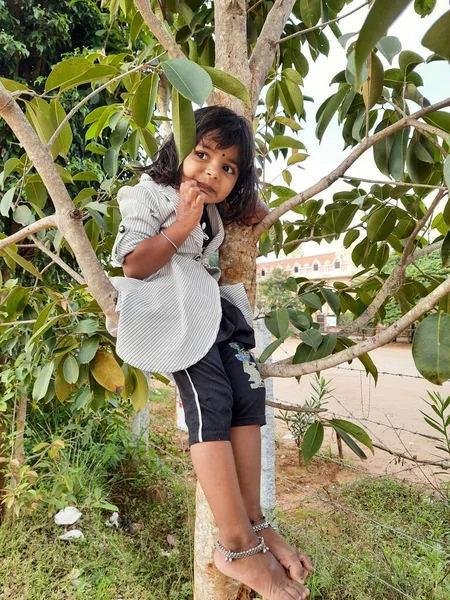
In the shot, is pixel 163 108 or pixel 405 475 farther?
pixel 405 475

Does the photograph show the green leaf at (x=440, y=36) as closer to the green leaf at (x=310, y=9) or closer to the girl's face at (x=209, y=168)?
the girl's face at (x=209, y=168)

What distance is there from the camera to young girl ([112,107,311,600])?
2.04 feet

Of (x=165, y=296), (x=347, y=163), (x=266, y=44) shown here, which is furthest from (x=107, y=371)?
(x=266, y=44)

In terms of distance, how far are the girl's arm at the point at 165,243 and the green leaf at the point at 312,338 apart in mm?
266

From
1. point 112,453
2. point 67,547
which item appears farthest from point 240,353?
point 112,453

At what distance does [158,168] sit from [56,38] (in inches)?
90.1

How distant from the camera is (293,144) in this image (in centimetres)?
87

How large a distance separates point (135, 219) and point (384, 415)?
2.81m

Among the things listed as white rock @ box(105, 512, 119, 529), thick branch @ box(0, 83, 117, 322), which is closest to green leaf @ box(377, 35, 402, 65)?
thick branch @ box(0, 83, 117, 322)

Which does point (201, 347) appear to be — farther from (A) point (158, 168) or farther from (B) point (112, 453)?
(B) point (112, 453)

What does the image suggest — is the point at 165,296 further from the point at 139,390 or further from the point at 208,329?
the point at 139,390

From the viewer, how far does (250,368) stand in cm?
73

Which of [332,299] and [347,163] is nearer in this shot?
[347,163]

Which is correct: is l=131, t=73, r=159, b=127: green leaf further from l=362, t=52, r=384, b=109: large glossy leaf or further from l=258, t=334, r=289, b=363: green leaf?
l=258, t=334, r=289, b=363: green leaf
